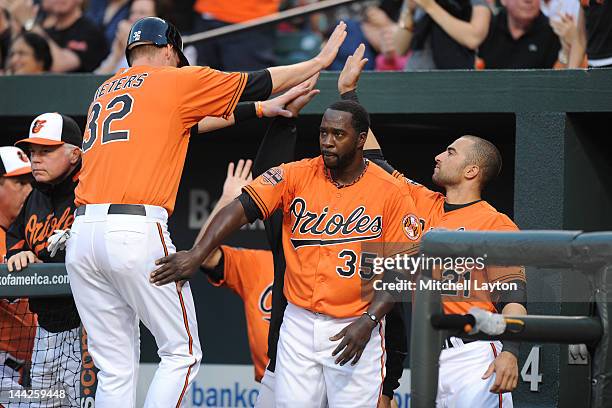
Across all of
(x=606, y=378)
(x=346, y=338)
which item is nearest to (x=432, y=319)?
(x=606, y=378)

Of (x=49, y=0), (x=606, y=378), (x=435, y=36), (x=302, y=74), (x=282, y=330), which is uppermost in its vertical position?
(x=49, y=0)

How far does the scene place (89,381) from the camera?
521 cm

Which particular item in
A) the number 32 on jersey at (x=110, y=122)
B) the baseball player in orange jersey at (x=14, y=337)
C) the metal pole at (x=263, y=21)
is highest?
the metal pole at (x=263, y=21)

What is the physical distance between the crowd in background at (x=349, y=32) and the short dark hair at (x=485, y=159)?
1.32 m

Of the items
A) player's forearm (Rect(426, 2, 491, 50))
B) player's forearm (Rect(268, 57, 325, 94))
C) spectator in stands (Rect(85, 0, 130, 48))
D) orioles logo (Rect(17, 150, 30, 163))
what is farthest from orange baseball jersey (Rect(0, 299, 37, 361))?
player's forearm (Rect(426, 2, 491, 50))

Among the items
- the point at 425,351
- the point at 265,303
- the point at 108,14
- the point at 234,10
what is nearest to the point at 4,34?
the point at 108,14

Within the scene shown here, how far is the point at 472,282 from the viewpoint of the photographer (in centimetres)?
330

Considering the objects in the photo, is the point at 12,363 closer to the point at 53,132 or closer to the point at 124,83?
the point at 53,132

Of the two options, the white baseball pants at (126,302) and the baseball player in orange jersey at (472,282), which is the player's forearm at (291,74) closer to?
the baseball player in orange jersey at (472,282)

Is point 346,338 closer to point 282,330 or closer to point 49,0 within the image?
point 282,330

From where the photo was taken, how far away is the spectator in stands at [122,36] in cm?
762

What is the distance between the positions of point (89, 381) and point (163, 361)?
1.20m

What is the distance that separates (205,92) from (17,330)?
1990 mm

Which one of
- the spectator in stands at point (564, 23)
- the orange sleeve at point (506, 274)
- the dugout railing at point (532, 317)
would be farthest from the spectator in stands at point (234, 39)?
the dugout railing at point (532, 317)
